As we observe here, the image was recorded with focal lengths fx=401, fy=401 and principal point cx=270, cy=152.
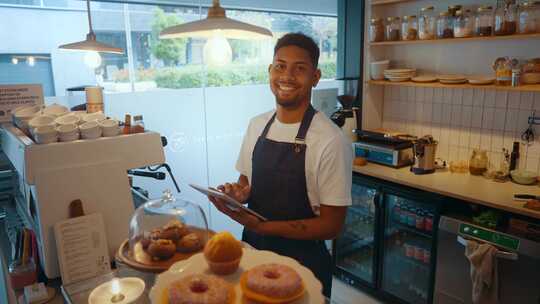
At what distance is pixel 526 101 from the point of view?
2566mm

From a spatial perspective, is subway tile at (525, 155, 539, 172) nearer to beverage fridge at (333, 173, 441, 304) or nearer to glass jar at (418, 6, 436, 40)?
beverage fridge at (333, 173, 441, 304)

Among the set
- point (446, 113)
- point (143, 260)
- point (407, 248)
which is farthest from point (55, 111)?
point (446, 113)

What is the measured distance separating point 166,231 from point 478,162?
2257 millimetres

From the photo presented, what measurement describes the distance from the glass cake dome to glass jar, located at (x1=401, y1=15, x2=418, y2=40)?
2.19 m

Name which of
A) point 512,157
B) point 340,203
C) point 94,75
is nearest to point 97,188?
point 340,203

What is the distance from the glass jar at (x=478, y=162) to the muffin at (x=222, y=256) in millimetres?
2218

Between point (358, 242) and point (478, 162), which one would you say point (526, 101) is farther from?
point (358, 242)

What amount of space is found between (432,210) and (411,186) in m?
0.21

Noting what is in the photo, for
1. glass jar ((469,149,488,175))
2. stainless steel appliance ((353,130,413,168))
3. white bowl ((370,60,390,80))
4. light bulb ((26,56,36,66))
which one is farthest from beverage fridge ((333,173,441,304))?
light bulb ((26,56,36,66))

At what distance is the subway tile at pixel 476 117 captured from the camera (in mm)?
2810

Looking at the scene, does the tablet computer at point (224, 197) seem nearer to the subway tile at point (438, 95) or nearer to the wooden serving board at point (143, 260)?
the wooden serving board at point (143, 260)

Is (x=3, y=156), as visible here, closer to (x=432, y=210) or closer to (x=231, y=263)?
(x=231, y=263)

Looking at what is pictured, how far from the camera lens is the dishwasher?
2.09 meters

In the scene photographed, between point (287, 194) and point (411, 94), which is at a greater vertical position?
point (411, 94)
